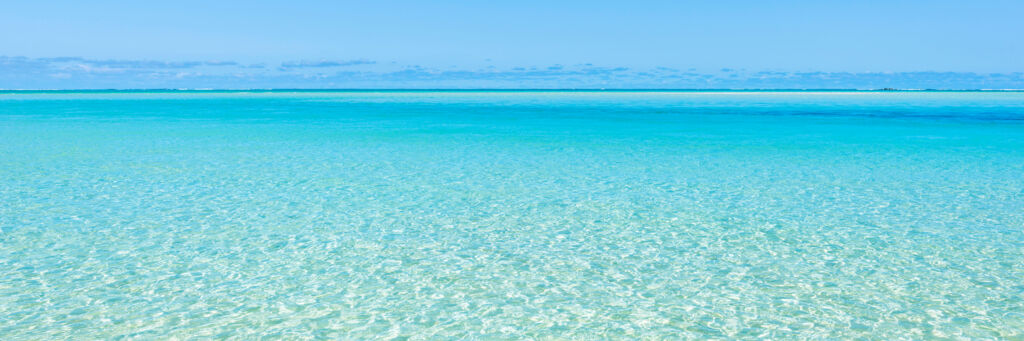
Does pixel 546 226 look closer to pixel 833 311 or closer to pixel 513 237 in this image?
pixel 513 237

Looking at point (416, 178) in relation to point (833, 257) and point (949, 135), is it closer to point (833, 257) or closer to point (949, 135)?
point (833, 257)

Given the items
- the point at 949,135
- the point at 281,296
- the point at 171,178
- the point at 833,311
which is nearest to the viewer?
the point at 833,311

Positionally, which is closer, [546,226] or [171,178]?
[546,226]

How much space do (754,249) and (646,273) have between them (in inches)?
48.8

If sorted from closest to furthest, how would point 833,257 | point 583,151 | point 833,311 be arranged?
point 833,311
point 833,257
point 583,151

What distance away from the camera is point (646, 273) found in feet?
17.8

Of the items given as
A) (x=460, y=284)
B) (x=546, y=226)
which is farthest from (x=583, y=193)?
(x=460, y=284)

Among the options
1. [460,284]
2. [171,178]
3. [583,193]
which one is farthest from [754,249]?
[171,178]

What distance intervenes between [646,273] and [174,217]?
15.7 ft

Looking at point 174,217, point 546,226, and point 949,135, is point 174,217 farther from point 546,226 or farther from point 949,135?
point 949,135

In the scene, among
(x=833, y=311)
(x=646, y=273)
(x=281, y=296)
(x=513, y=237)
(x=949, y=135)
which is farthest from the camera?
(x=949, y=135)

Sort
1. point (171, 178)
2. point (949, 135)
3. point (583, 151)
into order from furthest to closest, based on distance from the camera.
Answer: point (949, 135) → point (583, 151) → point (171, 178)

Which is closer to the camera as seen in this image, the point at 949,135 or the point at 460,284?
the point at 460,284

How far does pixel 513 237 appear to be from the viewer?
6602 mm
